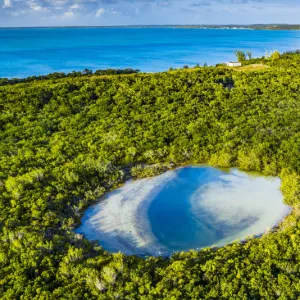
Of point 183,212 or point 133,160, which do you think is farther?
point 133,160

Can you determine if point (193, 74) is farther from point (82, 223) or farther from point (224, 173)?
point (82, 223)

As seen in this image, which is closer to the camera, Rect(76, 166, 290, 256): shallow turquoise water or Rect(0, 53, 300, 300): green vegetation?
Rect(0, 53, 300, 300): green vegetation

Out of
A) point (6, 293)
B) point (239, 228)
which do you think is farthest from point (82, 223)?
point (239, 228)

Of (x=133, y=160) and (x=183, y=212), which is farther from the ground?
(x=133, y=160)

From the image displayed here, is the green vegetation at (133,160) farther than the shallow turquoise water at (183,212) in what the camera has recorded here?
No
